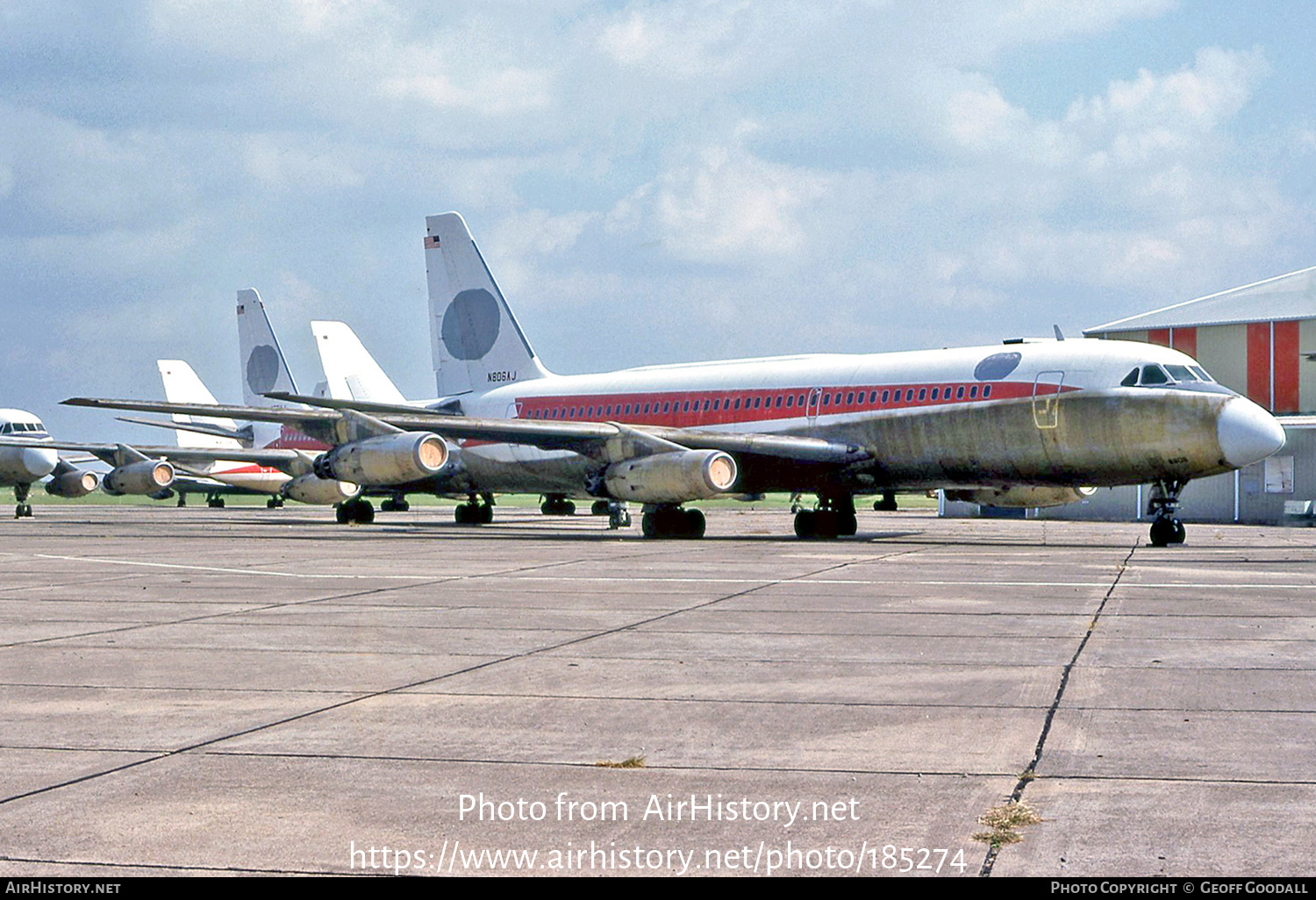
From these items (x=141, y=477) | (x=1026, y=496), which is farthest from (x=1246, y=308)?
(x=141, y=477)

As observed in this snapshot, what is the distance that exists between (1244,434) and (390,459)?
17.9 metres

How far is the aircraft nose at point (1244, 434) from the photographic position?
927 inches

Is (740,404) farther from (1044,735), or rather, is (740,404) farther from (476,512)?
(1044,735)

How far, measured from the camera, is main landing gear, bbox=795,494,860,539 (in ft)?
97.5

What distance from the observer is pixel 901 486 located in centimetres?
2842

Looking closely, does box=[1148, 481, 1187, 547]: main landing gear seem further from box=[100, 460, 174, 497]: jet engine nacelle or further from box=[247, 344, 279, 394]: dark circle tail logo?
box=[247, 344, 279, 394]: dark circle tail logo

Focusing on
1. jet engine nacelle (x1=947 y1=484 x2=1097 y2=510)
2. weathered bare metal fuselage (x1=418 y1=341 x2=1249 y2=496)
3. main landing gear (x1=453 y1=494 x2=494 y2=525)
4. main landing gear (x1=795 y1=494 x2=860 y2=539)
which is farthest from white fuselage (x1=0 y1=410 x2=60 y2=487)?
jet engine nacelle (x1=947 y1=484 x2=1097 y2=510)

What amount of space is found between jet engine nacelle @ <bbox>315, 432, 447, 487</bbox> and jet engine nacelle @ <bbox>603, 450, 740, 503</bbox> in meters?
5.37

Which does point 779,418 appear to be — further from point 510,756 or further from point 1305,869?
point 1305,869

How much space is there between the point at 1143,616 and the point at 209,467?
61608 mm

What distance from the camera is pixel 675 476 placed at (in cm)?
2741

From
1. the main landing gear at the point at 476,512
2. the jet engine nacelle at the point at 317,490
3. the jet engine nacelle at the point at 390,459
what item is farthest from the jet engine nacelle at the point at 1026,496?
the jet engine nacelle at the point at 317,490

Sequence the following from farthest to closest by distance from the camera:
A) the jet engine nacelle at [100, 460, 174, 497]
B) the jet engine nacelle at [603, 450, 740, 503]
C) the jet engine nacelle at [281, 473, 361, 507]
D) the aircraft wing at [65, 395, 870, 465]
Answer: the jet engine nacelle at [100, 460, 174, 497]
the jet engine nacelle at [281, 473, 361, 507]
the aircraft wing at [65, 395, 870, 465]
the jet engine nacelle at [603, 450, 740, 503]

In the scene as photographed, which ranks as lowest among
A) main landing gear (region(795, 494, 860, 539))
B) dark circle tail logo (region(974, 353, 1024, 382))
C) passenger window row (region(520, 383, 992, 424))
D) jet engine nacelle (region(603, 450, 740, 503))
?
main landing gear (region(795, 494, 860, 539))
